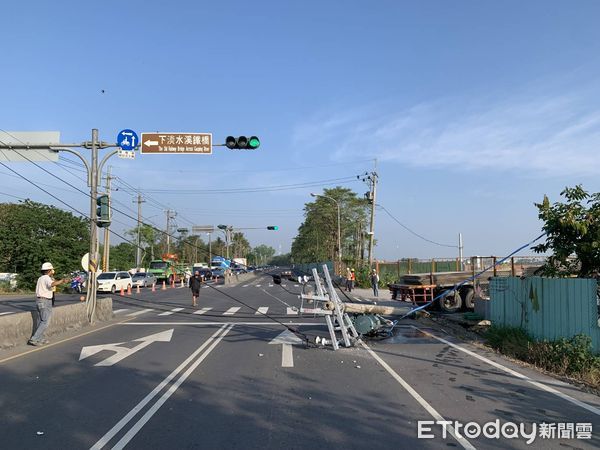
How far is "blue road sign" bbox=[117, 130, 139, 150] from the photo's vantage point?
15.7 m

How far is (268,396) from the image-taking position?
6969 millimetres

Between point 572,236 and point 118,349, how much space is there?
10.3 metres

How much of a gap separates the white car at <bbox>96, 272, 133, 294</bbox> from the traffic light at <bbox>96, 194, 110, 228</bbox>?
1925 centimetres

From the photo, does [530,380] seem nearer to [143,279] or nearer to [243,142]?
[243,142]

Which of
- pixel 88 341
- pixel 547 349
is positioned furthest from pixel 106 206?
pixel 547 349

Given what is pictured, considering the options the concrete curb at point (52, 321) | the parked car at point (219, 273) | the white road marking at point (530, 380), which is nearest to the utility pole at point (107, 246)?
the parked car at point (219, 273)

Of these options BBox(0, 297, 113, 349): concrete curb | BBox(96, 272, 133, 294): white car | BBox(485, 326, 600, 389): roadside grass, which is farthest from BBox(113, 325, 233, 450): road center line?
BBox(96, 272, 133, 294): white car

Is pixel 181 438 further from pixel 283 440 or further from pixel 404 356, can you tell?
pixel 404 356

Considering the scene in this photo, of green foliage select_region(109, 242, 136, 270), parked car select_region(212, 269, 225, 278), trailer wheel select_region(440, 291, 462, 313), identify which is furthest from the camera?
green foliage select_region(109, 242, 136, 270)

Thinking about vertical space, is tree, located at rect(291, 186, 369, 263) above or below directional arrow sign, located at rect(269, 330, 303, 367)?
above
